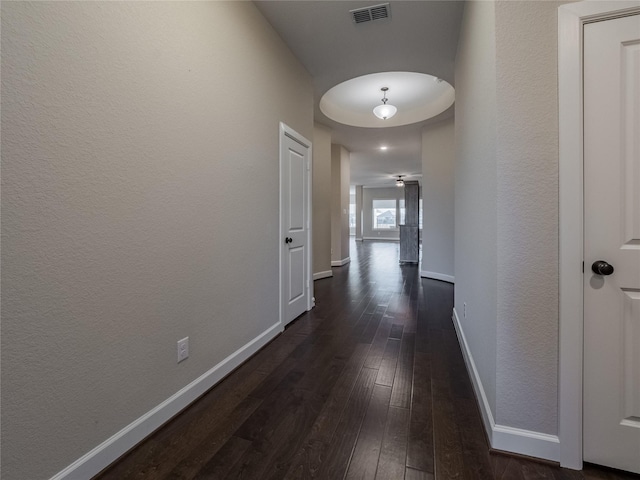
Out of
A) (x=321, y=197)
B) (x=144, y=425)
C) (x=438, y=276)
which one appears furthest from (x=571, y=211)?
(x=438, y=276)

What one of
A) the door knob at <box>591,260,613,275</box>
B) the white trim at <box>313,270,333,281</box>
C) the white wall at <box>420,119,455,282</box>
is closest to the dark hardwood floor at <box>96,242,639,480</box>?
the door knob at <box>591,260,613,275</box>

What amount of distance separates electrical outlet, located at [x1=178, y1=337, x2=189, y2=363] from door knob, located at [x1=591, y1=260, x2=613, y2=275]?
6.67 ft

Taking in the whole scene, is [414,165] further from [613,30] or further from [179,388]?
[179,388]

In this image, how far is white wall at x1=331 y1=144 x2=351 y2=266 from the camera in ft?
20.9

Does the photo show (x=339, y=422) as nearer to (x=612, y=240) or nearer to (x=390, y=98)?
(x=612, y=240)

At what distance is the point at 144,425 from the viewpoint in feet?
4.67

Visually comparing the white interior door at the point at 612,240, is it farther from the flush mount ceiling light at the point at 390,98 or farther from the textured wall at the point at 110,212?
the flush mount ceiling light at the point at 390,98

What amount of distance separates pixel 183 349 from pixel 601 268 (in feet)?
6.79

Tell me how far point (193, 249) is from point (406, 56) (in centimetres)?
293

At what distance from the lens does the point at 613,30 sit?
1.17 m

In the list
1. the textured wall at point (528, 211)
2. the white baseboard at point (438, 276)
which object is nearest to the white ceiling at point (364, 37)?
the textured wall at point (528, 211)

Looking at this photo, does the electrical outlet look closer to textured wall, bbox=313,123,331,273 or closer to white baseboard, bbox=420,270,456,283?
textured wall, bbox=313,123,331,273

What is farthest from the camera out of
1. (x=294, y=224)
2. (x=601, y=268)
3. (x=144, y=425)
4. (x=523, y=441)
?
(x=294, y=224)

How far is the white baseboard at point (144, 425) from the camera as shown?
1170mm
